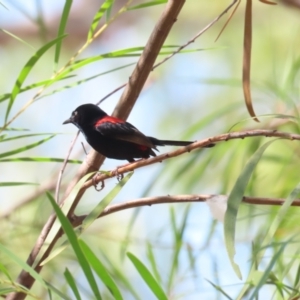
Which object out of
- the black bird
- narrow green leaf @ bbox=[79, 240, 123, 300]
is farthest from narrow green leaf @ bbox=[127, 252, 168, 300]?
the black bird

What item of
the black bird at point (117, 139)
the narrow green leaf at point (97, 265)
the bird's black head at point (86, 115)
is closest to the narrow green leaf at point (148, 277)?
the narrow green leaf at point (97, 265)

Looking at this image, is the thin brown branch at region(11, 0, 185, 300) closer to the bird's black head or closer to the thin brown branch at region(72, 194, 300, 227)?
the thin brown branch at region(72, 194, 300, 227)

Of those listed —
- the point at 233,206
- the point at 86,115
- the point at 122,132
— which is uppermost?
the point at 86,115

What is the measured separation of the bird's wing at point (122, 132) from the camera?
1.18 m

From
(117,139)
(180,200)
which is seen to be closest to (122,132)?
(117,139)

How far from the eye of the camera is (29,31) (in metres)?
3.02

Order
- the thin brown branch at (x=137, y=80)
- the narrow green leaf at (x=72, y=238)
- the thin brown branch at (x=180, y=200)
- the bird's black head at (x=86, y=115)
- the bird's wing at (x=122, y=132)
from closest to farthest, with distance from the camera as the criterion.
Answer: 1. the narrow green leaf at (x=72, y=238)
2. the thin brown branch at (x=180, y=200)
3. the thin brown branch at (x=137, y=80)
4. the bird's wing at (x=122, y=132)
5. the bird's black head at (x=86, y=115)

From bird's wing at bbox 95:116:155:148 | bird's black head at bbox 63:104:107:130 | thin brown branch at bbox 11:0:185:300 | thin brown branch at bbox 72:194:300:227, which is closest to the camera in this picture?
thin brown branch at bbox 72:194:300:227

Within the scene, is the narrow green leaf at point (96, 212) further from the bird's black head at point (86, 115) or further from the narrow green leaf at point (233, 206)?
the bird's black head at point (86, 115)

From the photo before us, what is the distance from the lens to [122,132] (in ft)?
4.03

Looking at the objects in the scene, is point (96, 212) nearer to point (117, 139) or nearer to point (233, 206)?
point (233, 206)

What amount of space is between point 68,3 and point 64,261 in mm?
814

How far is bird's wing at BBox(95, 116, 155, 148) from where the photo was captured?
1180 millimetres

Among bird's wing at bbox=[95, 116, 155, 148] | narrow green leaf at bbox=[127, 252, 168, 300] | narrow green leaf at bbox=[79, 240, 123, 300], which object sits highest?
bird's wing at bbox=[95, 116, 155, 148]
